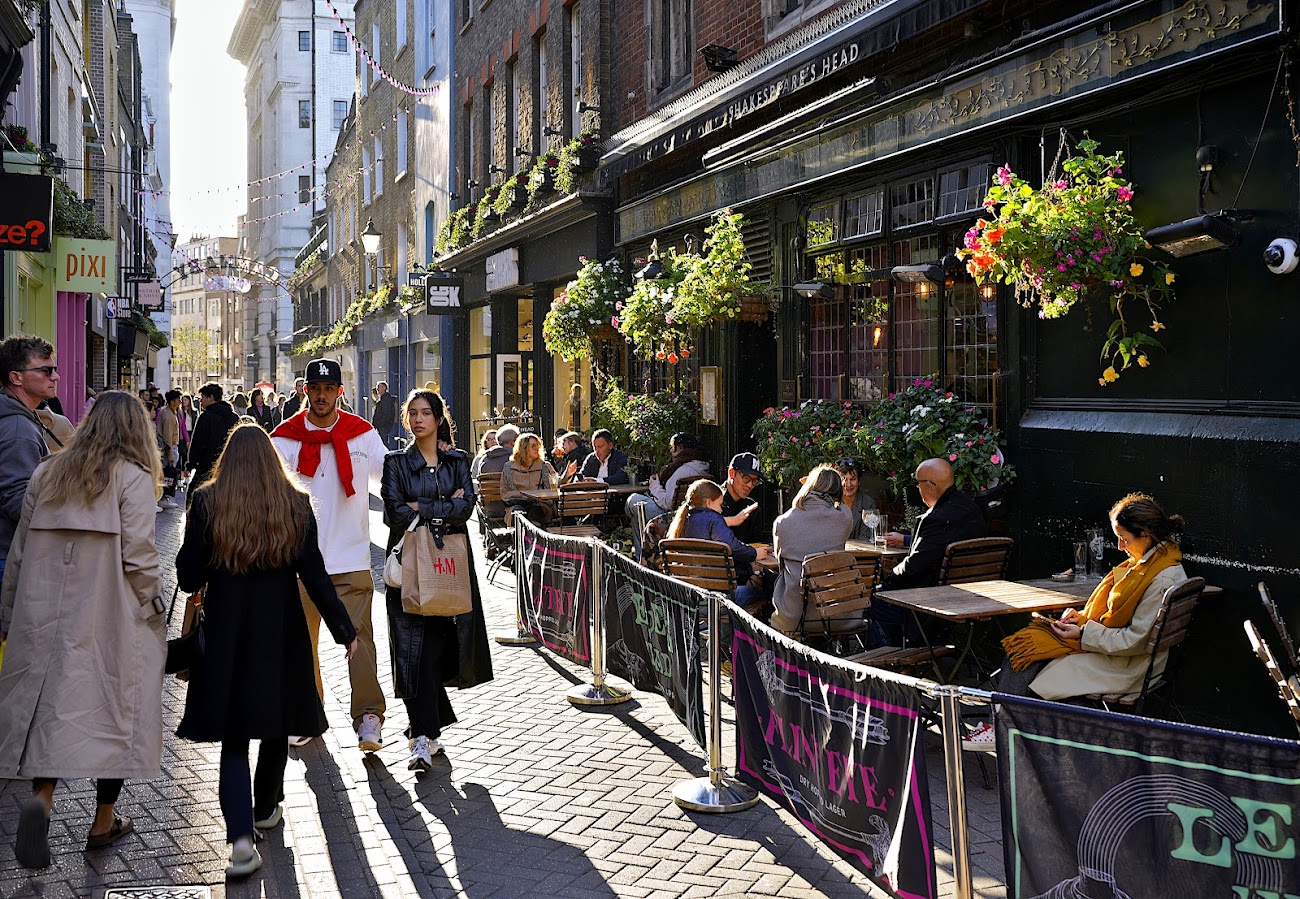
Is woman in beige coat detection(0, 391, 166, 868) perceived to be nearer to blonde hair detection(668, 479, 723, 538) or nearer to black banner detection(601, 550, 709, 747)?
black banner detection(601, 550, 709, 747)

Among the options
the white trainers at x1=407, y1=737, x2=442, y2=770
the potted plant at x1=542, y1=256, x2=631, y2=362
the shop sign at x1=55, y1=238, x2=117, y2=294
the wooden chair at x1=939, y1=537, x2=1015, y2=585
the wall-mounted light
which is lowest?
the white trainers at x1=407, y1=737, x2=442, y2=770

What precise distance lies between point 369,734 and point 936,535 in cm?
352

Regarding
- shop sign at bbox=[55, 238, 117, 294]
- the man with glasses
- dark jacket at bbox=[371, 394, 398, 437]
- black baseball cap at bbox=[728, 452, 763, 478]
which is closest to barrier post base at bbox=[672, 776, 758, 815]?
the man with glasses

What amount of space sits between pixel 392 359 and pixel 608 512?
76.2 ft

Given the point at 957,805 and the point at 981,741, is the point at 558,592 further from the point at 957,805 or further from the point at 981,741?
the point at 957,805

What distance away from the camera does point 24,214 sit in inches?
435

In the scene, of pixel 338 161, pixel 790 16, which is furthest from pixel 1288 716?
pixel 338 161

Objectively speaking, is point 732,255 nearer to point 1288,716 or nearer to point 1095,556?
point 1095,556

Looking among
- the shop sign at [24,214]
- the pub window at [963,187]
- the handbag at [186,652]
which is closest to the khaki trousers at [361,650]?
the handbag at [186,652]

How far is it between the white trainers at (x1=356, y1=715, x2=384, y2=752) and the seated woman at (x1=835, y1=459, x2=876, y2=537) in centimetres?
348

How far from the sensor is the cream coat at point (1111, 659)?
583 cm

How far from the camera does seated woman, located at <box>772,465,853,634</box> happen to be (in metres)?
7.62

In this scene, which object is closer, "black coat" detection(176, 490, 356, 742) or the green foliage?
"black coat" detection(176, 490, 356, 742)

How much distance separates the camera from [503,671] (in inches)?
350
